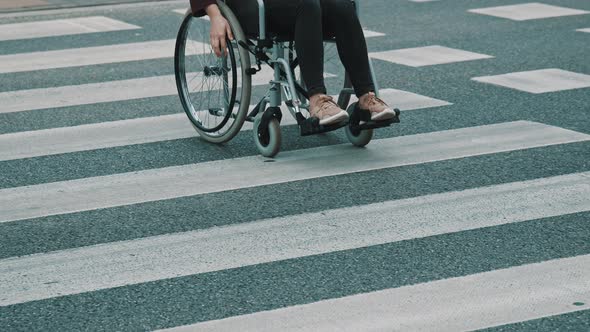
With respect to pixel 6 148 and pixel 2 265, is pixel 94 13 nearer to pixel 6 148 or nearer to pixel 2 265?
pixel 6 148

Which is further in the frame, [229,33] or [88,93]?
[88,93]

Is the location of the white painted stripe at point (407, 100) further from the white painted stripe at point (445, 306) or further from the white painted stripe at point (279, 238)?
the white painted stripe at point (445, 306)

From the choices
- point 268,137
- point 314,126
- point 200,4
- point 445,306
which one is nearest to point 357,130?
point 314,126

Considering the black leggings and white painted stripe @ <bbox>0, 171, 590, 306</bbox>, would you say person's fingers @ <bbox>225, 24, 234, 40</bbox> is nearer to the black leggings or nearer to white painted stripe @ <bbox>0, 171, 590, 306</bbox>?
the black leggings

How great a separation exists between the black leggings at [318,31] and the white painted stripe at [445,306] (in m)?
1.92

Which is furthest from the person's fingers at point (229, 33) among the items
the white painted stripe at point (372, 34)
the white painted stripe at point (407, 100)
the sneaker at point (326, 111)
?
the white painted stripe at point (372, 34)

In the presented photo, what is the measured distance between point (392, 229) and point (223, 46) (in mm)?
1651

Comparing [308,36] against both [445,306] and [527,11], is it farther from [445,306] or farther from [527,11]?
[527,11]

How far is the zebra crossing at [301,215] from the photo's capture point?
4.13 m

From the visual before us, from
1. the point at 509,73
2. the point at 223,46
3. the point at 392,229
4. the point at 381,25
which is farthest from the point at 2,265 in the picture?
the point at 381,25

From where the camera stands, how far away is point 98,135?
671cm

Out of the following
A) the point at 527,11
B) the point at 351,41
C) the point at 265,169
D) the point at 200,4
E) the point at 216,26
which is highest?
the point at 200,4

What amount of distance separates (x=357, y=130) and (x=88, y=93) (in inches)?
91.6

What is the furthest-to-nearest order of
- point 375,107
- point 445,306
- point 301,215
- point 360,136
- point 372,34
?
point 372,34, point 360,136, point 375,107, point 301,215, point 445,306
